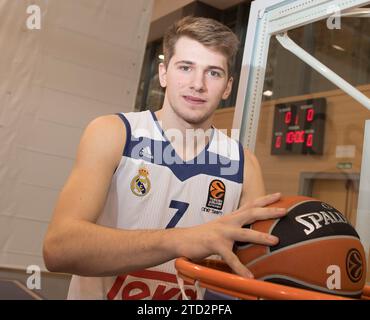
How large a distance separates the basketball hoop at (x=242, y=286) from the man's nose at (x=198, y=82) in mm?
733

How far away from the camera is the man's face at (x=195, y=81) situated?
1.39 meters

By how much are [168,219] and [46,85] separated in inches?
93.6

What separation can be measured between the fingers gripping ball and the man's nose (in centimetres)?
67

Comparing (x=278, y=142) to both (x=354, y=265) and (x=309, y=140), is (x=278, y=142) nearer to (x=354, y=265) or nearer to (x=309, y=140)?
(x=309, y=140)

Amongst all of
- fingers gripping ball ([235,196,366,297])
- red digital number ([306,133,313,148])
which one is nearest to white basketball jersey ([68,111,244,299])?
fingers gripping ball ([235,196,366,297])

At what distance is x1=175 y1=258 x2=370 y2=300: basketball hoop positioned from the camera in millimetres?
650

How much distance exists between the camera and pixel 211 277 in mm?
714

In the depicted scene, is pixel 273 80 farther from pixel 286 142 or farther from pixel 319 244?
pixel 319 244

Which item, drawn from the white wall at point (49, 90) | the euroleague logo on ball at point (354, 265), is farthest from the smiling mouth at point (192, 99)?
the white wall at point (49, 90)

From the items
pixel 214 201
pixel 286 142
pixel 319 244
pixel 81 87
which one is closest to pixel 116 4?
pixel 81 87

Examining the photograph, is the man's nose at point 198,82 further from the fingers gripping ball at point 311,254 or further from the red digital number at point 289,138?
the red digital number at point 289,138

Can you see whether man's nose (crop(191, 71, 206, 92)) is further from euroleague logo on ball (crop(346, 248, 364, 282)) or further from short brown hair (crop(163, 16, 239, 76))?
euroleague logo on ball (crop(346, 248, 364, 282))

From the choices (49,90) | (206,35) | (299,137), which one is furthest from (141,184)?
(299,137)

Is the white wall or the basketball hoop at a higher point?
the white wall
